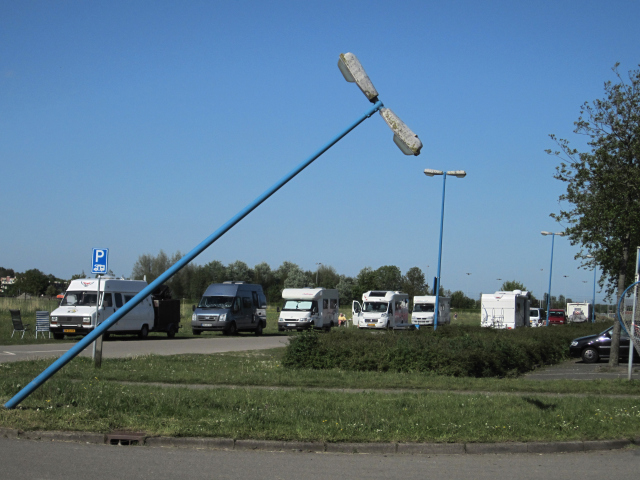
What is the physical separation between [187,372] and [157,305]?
748 inches

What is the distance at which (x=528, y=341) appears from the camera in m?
20.5

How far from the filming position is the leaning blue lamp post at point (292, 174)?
8.29m

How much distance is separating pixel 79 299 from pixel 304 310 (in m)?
16.1

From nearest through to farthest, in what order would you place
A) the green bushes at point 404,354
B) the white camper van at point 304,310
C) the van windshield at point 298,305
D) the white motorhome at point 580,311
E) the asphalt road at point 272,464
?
the asphalt road at point 272,464, the green bushes at point 404,354, the white camper van at point 304,310, the van windshield at point 298,305, the white motorhome at point 580,311

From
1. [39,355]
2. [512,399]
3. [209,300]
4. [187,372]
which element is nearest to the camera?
[512,399]

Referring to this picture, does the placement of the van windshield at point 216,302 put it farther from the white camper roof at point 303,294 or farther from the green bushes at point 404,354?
the green bushes at point 404,354

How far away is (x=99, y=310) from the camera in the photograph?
26281mm

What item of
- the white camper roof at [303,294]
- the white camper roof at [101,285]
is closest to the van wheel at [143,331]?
the white camper roof at [101,285]

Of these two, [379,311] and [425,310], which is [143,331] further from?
[425,310]

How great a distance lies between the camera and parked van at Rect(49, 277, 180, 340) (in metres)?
27.3

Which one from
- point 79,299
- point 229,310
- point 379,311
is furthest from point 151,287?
point 379,311

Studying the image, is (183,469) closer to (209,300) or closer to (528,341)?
(528,341)

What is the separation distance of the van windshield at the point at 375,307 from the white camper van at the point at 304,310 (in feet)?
13.7

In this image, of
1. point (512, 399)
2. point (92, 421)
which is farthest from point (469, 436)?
point (92, 421)
